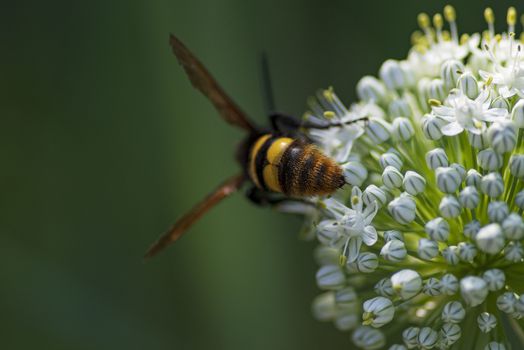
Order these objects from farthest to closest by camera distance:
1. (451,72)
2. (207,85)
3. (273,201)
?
(273,201) → (207,85) → (451,72)

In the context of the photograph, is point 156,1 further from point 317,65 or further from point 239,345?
point 239,345

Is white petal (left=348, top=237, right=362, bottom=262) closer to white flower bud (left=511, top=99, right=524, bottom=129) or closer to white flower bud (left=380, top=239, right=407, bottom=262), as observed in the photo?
white flower bud (left=380, top=239, right=407, bottom=262)

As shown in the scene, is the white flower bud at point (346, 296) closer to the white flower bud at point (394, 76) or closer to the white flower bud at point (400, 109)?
the white flower bud at point (400, 109)

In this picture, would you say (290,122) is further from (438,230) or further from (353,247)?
(438,230)

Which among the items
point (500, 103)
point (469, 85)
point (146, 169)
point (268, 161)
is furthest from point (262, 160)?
point (146, 169)

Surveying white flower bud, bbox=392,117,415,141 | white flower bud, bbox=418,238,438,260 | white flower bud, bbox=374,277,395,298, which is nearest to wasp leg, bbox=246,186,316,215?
white flower bud, bbox=392,117,415,141

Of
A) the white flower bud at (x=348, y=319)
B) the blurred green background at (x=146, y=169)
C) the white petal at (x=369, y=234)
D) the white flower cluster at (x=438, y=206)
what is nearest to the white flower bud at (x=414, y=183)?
the white flower cluster at (x=438, y=206)

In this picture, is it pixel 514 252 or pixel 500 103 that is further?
pixel 500 103
